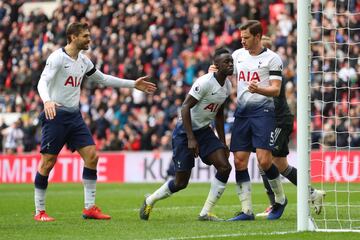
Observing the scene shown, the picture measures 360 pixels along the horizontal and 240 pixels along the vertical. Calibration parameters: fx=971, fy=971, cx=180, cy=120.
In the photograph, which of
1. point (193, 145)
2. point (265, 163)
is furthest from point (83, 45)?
point (265, 163)

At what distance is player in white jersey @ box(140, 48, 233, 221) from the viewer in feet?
39.6

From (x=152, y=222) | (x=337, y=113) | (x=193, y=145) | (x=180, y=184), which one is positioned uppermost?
(x=337, y=113)

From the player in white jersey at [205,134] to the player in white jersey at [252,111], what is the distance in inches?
8.0

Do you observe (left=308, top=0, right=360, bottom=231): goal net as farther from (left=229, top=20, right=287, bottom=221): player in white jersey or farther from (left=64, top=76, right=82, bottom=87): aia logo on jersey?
(left=64, top=76, right=82, bottom=87): aia logo on jersey

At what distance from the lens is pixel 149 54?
31344 millimetres

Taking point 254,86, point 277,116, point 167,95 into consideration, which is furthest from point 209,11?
point 254,86

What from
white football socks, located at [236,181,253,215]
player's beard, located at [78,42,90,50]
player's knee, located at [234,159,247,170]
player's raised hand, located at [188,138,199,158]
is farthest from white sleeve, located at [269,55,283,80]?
player's beard, located at [78,42,90,50]

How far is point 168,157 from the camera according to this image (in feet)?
88.2

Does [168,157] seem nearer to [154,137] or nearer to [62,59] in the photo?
[154,137]

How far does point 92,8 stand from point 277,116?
22.2 meters

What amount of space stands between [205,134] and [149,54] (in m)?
19.1

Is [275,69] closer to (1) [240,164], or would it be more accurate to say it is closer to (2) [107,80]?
(1) [240,164]

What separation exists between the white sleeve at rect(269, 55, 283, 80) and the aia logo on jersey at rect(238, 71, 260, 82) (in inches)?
8.5

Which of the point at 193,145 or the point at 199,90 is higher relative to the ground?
the point at 199,90
